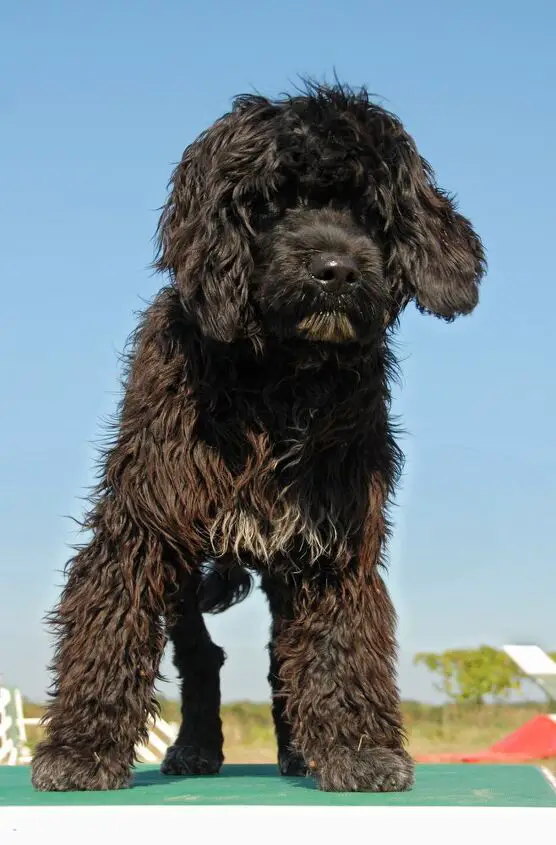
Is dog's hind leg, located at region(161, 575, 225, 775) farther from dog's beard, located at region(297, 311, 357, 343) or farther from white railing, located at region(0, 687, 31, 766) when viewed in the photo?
white railing, located at region(0, 687, 31, 766)

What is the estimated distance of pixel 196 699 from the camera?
6.03 metres

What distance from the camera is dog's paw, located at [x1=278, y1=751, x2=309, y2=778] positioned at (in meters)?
5.84

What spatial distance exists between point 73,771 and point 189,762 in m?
→ 1.42

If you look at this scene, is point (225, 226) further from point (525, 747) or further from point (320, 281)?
point (525, 747)

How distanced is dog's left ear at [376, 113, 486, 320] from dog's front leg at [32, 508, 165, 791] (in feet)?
4.78

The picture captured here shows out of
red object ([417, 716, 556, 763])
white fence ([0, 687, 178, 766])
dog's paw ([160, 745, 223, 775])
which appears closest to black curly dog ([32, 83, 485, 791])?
dog's paw ([160, 745, 223, 775])

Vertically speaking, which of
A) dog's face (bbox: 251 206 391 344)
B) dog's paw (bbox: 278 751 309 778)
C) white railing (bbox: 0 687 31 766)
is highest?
dog's face (bbox: 251 206 391 344)

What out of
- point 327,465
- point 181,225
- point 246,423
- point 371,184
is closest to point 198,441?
point 246,423

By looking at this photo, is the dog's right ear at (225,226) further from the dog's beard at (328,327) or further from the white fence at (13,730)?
the white fence at (13,730)

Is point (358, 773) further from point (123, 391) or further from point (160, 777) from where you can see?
point (123, 391)

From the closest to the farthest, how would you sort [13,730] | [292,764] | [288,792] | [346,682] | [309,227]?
1. [309,227]
2. [288,792]
3. [346,682]
4. [292,764]
5. [13,730]

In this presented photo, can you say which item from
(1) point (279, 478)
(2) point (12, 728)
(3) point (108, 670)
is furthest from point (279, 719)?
(2) point (12, 728)

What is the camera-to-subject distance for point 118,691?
4.71m
